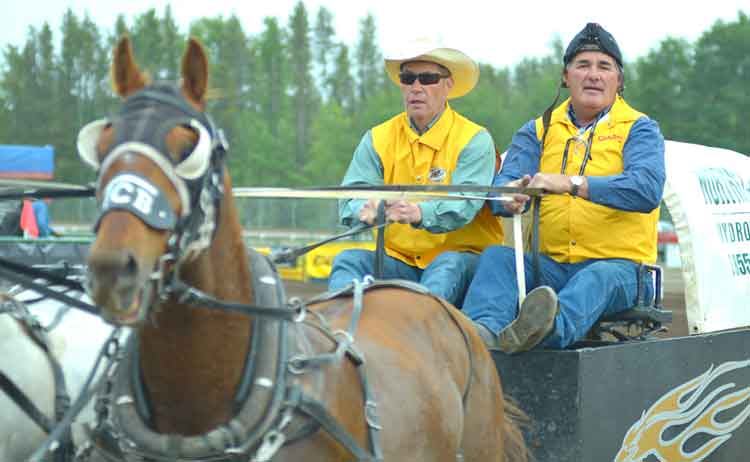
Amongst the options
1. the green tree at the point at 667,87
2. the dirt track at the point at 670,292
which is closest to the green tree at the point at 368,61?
the green tree at the point at 667,87

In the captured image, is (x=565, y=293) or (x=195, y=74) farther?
(x=565, y=293)

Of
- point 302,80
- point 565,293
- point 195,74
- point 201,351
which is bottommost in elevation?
point 565,293

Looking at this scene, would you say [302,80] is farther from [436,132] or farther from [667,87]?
[436,132]

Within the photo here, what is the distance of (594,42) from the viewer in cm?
554

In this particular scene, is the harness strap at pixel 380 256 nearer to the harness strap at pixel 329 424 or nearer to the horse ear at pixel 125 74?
the harness strap at pixel 329 424

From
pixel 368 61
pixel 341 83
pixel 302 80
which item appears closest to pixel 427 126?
pixel 302 80

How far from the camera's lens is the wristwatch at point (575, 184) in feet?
16.8

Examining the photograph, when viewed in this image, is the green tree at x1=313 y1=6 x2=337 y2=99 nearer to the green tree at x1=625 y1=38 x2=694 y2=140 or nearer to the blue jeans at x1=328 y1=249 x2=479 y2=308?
the green tree at x1=625 y1=38 x2=694 y2=140

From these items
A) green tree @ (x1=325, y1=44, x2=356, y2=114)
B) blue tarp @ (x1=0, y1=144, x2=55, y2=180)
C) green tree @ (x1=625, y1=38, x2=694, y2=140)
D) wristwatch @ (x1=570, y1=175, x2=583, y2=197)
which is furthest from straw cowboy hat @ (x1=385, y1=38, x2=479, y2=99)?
green tree @ (x1=325, y1=44, x2=356, y2=114)

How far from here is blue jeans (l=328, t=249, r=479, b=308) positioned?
523 centimetres

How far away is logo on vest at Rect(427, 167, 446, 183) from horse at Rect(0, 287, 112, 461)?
1.78 meters

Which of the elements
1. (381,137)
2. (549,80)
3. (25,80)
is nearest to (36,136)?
(25,80)

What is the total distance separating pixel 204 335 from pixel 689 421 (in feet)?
10.1

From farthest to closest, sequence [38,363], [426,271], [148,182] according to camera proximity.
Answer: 1. [426,271]
2. [38,363]
3. [148,182]
